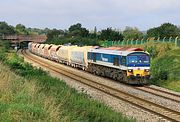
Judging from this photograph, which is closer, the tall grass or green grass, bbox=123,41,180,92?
the tall grass

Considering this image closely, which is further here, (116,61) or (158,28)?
(158,28)

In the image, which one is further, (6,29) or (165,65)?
(6,29)

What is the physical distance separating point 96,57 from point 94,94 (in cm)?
1457

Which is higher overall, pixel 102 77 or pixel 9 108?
pixel 9 108

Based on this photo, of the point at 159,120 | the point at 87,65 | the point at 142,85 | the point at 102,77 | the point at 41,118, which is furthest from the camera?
the point at 87,65

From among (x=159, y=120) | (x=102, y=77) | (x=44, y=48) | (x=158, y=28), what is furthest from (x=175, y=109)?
(x=158, y=28)

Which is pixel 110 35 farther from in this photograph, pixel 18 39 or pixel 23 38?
pixel 23 38

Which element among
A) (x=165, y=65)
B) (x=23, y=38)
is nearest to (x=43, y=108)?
(x=165, y=65)

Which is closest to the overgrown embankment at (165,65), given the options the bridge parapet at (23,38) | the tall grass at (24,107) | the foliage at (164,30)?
the tall grass at (24,107)

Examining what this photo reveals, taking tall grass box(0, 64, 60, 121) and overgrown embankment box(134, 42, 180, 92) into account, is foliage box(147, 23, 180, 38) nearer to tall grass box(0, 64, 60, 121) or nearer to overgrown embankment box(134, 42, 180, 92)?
overgrown embankment box(134, 42, 180, 92)

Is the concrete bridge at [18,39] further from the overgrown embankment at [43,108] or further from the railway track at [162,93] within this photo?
the overgrown embankment at [43,108]

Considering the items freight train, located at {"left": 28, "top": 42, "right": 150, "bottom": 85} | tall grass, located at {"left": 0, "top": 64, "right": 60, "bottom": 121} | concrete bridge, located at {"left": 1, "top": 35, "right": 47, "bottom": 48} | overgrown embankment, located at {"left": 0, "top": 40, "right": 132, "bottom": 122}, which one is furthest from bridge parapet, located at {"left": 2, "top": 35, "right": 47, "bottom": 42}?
tall grass, located at {"left": 0, "top": 64, "right": 60, "bottom": 121}

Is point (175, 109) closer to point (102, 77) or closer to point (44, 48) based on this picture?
point (102, 77)

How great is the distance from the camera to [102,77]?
1474 inches
